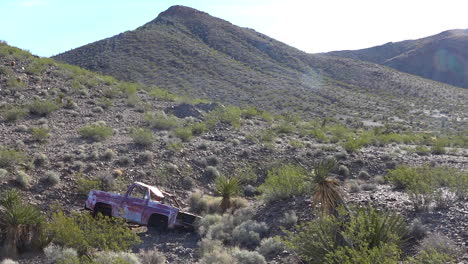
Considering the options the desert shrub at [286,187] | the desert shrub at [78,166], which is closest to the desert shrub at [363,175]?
the desert shrub at [286,187]

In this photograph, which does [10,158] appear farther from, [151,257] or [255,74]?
[255,74]

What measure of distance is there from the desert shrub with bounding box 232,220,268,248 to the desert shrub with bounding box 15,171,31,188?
630cm

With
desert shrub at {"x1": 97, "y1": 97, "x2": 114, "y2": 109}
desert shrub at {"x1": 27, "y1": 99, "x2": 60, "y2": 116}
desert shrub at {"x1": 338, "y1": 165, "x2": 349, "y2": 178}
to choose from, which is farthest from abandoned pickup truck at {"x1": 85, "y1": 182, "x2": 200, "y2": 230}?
desert shrub at {"x1": 97, "y1": 97, "x2": 114, "y2": 109}

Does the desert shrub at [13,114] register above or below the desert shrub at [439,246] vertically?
above

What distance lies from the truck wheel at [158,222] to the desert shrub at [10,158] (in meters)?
4.93

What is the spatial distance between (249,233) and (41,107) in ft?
46.7

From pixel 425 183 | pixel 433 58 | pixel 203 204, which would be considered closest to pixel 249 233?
pixel 203 204

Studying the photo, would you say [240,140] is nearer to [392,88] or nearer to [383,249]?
[383,249]

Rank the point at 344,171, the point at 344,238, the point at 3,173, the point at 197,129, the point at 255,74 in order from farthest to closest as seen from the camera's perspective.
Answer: the point at 255,74, the point at 197,129, the point at 344,171, the point at 3,173, the point at 344,238

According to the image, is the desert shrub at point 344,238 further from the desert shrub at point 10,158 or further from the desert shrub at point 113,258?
the desert shrub at point 10,158

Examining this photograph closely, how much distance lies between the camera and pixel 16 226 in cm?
989

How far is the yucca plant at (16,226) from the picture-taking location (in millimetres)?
9742

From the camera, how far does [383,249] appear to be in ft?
22.4

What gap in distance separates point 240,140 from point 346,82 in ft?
140
